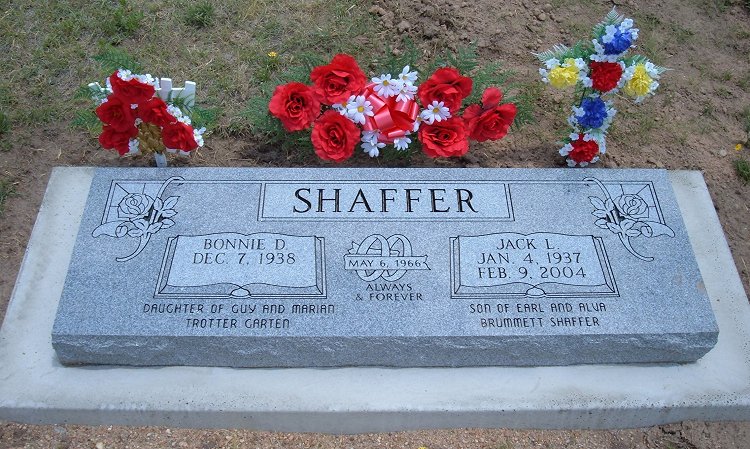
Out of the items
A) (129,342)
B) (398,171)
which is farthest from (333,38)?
(129,342)

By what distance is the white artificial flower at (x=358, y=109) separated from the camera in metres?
3.88

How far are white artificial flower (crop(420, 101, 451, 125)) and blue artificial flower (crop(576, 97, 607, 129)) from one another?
2.34 ft

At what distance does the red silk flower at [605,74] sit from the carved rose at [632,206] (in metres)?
0.57

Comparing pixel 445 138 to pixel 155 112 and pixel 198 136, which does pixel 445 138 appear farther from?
pixel 155 112

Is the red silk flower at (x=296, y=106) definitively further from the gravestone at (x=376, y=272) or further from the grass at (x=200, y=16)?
the grass at (x=200, y=16)

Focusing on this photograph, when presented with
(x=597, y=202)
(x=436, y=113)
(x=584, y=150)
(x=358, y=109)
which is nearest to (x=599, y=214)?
(x=597, y=202)

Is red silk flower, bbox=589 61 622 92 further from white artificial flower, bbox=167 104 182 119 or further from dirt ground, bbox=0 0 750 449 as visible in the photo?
white artificial flower, bbox=167 104 182 119

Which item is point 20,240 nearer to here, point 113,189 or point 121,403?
point 113,189

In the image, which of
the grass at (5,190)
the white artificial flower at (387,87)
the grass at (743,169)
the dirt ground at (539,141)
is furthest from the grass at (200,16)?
the grass at (743,169)

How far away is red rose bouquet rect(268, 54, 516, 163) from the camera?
3.88m

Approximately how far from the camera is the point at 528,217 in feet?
12.0

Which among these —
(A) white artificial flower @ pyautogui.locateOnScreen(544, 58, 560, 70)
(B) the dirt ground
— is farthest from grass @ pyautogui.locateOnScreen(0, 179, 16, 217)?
(A) white artificial flower @ pyautogui.locateOnScreen(544, 58, 560, 70)

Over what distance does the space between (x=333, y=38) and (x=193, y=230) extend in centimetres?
202

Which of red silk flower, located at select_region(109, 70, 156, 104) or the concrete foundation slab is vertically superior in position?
red silk flower, located at select_region(109, 70, 156, 104)
